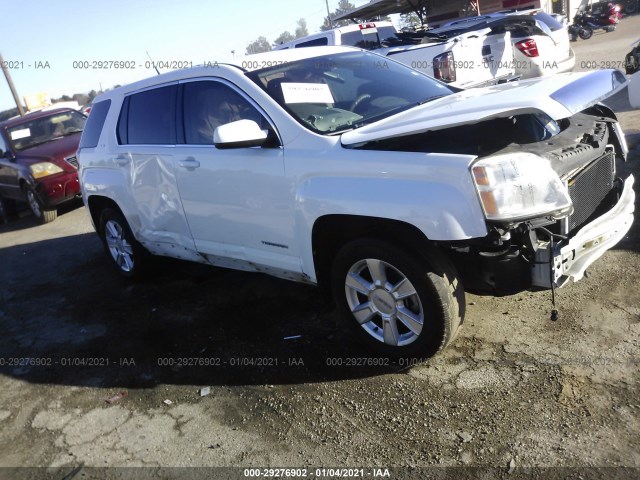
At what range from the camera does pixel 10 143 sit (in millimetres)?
10734

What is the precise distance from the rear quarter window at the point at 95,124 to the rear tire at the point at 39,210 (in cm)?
470

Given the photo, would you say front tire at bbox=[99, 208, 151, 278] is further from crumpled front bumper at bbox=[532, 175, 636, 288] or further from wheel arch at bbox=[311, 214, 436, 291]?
crumpled front bumper at bbox=[532, 175, 636, 288]

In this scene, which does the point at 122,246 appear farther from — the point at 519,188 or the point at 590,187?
the point at 590,187

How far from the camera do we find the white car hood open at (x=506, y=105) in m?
2.85

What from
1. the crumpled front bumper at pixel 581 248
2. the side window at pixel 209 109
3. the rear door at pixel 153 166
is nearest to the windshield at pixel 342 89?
the side window at pixel 209 109

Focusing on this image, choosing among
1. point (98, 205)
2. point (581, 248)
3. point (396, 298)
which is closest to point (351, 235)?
point (396, 298)

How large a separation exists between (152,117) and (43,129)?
7359 millimetres

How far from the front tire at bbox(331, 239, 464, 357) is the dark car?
25.0 ft

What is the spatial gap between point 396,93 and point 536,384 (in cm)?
221

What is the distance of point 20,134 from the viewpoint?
1083cm

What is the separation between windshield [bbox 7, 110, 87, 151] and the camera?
10789 millimetres

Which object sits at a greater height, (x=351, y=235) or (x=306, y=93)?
(x=306, y=93)

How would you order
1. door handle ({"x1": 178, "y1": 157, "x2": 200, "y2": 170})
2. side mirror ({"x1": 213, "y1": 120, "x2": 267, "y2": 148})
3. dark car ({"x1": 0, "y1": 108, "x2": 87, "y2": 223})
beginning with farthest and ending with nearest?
1. dark car ({"x1": 0, "y1": 108, "x2": 87, "y2": 223})
2. door handle ({"x1": 178, "y1": 157, "x2": 200, "y2": 170})
3. side mirror ({"x1": 213, "y1": 120, "x2": 267, "y2": 148})

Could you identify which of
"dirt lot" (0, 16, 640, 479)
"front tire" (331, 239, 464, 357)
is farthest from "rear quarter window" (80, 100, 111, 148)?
"front tire" (331, 239, 464, 357)
